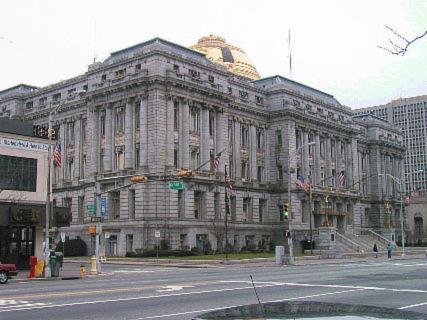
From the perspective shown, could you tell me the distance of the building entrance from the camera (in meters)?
39.9

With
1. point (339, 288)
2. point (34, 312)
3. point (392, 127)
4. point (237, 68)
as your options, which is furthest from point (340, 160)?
point (34, 312)

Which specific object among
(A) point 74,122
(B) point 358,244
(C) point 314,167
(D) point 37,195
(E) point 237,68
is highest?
(E) point 237,68

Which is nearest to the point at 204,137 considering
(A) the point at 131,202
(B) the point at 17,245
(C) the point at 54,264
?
(A) the point at 131,202

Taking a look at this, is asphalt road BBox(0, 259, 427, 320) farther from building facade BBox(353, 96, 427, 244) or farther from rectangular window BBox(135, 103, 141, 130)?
building facade BBox(353, 96, 427, 244)

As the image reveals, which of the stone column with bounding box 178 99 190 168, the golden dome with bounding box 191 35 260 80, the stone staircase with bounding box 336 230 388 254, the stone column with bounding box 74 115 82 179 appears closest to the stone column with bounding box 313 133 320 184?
the stone staircase with bounding box 336 230 388 254

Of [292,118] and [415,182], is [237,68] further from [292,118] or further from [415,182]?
[415,182]

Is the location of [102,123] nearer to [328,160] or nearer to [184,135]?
[184,135]

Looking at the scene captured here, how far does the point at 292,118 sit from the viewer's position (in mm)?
84562

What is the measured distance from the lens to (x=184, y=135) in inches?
2694

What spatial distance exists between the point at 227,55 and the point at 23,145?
190 ft

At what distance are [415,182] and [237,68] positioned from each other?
83.9 metres

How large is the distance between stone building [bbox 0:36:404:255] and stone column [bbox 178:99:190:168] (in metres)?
0.12

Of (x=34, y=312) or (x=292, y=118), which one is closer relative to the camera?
(x=34, y=312)

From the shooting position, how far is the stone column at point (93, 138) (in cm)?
7238
